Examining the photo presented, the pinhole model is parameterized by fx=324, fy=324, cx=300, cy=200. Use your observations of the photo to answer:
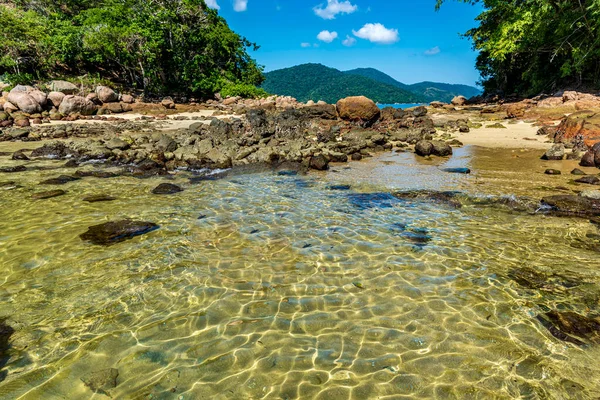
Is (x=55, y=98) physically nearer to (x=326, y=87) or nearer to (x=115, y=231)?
(x=115, y=231)

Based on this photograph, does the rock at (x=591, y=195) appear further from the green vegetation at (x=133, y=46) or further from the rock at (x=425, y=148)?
the green vegetation at (x=133, y=46)

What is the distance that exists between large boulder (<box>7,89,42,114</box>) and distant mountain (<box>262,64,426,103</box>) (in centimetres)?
8654

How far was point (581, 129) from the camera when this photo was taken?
1323 cm

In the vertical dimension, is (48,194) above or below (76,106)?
below

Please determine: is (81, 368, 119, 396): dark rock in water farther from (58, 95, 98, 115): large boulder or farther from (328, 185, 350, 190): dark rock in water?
(58, 95, 98, 115): large boulder

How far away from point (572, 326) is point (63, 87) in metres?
36.3

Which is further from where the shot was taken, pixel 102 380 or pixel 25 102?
pixel 25 102

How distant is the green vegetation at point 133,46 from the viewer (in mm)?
31453

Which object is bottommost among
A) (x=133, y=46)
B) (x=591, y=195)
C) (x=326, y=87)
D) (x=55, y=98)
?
(x=591, y=195)

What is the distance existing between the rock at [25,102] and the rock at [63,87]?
3711 mm

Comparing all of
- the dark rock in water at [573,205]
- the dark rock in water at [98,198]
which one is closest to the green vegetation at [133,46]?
the dark rock in water at [98,198]

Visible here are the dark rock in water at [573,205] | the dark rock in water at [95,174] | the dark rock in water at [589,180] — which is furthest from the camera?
the dark rock in water at [95,174]

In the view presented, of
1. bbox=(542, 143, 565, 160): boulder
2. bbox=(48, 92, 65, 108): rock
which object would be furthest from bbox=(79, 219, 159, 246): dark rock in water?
bbox=(48, 92, 65, 108): rock

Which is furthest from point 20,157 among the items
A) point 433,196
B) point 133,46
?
point 133,46
